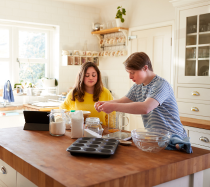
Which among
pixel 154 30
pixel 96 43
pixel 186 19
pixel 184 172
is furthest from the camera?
pixel 96 43

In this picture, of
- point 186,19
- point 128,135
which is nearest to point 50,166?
point 128,135

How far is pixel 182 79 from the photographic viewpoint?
326 cm

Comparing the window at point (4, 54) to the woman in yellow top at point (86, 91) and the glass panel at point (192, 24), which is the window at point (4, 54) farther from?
the glass panel at point (192, 24)

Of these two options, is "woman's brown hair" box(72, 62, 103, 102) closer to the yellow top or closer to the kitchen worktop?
the yellow top

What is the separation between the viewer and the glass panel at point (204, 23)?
9.80 ft

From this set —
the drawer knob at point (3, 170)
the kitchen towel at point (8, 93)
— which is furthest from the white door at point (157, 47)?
the drawer knob at point (3, 170)

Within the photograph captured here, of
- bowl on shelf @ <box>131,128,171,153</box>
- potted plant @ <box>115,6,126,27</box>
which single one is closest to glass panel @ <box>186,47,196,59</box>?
potted plant @ <box>115,6,126,27</box>

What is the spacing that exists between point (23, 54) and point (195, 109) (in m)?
3.20

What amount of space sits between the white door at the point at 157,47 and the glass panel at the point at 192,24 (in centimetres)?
79

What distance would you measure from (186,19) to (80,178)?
272 centimetres

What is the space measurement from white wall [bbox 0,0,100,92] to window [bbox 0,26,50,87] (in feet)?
0.91

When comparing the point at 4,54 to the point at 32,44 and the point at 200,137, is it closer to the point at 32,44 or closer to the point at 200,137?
the point at 32,44

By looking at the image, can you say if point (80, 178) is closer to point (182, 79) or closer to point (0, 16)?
point (182, 79)

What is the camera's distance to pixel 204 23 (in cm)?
303
